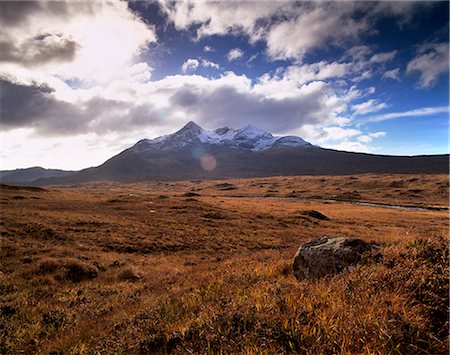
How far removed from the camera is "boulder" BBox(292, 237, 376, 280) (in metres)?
7.93

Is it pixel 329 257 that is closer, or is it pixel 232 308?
pixel 232 308

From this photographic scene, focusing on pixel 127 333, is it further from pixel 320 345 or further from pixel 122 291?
pixel 122 291

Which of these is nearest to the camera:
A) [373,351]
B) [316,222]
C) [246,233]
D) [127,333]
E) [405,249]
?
[373,351]

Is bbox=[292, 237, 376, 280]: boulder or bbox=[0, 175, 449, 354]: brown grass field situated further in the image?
bbox=[292, 237, 376, 280]: boulder

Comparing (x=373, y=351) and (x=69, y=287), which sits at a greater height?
(x=373, y=351)

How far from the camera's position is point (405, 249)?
25.2ft

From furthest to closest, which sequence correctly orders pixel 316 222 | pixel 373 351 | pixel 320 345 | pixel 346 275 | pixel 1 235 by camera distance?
1. pixel 316 222
2. pixel 1 235
3. pixel 346 275
4. pixel 320 345
5. pixel 373 351

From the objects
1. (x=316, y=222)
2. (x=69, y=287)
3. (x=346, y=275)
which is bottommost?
(x=316, y=222)

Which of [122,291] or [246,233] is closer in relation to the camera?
[122,291]

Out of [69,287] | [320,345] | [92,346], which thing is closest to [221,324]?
[320,345]

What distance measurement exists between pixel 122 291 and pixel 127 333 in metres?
7.11

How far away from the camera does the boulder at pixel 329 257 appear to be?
26.0 ft

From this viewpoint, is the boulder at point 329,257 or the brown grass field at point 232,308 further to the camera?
the boulder at point 329,257

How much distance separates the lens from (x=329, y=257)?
8.19 metres
